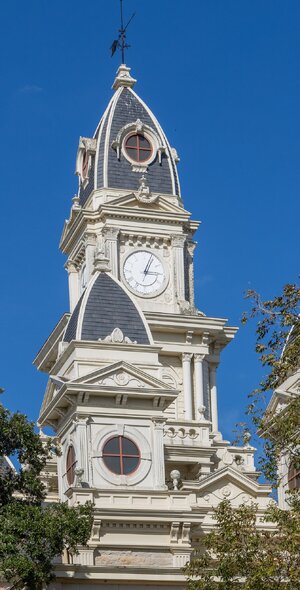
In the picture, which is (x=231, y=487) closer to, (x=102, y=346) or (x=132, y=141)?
(x=102, y=346)

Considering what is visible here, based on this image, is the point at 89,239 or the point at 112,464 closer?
the point at 112,464

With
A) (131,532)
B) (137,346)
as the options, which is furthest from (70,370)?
(131,532)

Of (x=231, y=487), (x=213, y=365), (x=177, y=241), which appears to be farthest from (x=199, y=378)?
(x=231, y=487)

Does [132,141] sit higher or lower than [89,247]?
higher

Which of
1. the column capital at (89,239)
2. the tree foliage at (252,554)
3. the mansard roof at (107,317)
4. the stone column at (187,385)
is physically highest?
the column capital at (89,239)

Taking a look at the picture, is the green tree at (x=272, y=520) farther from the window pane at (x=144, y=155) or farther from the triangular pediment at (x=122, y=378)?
the window pane at (x=144, y=155)

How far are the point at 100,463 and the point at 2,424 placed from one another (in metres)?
8.75

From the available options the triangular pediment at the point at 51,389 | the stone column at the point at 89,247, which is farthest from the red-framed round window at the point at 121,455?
the stone column at the point at 89,247

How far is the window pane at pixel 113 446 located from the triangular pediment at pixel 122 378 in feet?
6.47

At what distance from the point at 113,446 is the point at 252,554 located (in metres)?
15.7

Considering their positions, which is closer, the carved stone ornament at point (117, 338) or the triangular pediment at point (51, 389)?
the triangular pediment at point (51, 389)

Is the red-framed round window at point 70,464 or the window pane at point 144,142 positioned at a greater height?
the window pane at point 144,142

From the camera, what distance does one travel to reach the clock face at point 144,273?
71062 mm

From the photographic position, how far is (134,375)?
187 feet
